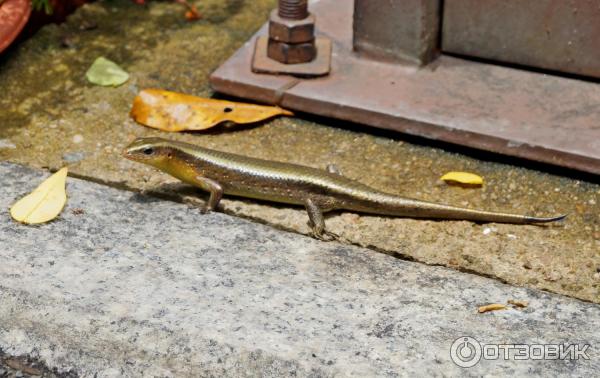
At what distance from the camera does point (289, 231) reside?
144 inches

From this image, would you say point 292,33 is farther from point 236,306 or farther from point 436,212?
point 236,306

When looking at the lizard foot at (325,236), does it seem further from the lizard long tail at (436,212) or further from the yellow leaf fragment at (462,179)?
the yellow leaf fragment at (462,179)

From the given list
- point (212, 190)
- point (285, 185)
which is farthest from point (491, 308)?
point (212, 190)

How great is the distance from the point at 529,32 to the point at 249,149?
136 cm

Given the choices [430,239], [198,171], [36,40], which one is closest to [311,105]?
[198,171]

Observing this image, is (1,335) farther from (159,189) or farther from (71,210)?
(159,189)

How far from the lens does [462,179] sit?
385cm

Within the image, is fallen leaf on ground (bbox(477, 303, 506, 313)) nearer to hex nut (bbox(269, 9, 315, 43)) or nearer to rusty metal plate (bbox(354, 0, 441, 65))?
rusty metal plate (bbox(354, 0, 441, 65))

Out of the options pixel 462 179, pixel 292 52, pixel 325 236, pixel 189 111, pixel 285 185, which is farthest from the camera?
pixel 292 52

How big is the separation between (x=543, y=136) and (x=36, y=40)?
8.74 feet

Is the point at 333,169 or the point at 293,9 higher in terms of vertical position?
the point at 293,9

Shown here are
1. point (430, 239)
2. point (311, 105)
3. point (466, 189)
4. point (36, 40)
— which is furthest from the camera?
point (36, 40)

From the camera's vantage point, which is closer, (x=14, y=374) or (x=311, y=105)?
(x=14, y=374)

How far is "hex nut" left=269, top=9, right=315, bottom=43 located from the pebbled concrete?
3.68 ft
